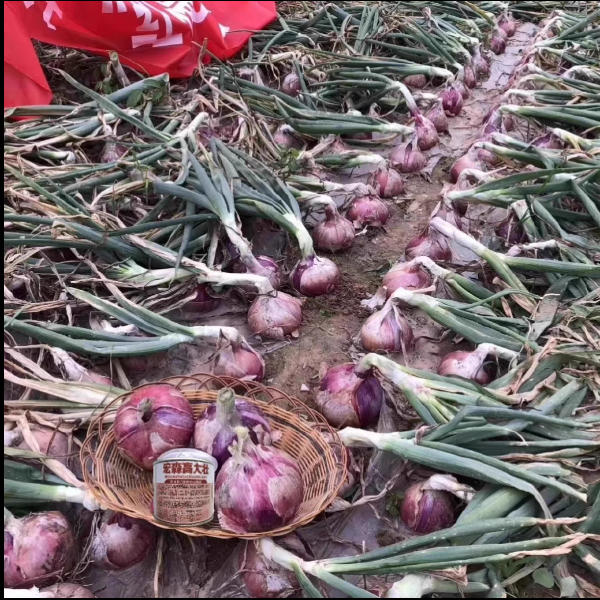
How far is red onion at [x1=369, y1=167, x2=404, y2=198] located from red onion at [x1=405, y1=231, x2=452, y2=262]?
0.57 meters

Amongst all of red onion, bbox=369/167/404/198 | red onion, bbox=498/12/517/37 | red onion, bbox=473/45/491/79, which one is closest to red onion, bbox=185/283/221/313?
red onion, bbox=369/167/404/198

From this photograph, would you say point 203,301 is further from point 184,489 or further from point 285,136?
point 285,136

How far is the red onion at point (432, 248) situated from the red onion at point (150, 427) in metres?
1.20

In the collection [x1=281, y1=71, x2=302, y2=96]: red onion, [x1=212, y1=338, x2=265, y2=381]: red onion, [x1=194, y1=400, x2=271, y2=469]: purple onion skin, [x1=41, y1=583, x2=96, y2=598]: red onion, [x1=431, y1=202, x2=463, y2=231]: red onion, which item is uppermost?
[x1=281, y1=71, x2=302, y2=96]: red onion

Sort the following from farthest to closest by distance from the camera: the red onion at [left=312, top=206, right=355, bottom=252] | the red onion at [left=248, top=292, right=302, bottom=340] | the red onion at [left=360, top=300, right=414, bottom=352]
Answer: the red onion at [left=312, top=206, right=355, bottom=252]
the red onion at [left=248, top=292, right=302, bottom=340]
the red onion at [left=360, top=300, right=414, bottom=352]

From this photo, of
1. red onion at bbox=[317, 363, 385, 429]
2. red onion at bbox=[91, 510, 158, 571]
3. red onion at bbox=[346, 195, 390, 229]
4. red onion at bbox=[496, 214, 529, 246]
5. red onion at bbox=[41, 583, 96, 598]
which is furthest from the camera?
red onion at bbox=[346, 195, 390, 229]

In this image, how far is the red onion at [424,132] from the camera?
303 cm

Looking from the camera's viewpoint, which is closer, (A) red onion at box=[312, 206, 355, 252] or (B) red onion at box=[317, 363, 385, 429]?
(B) red onion at box=[317, 363, 385, 429]

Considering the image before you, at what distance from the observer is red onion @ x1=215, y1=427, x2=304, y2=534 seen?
44.7 inches

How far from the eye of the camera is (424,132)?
3.03 meters

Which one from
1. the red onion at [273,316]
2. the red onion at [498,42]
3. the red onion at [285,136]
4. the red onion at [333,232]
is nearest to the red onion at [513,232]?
the red onion at [333,232]

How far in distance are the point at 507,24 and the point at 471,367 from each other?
4229 mm

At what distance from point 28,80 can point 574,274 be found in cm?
260

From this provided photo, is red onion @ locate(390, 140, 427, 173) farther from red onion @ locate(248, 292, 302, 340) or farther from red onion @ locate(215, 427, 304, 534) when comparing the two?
red onion @ locate(215, 427, 304, 534)
